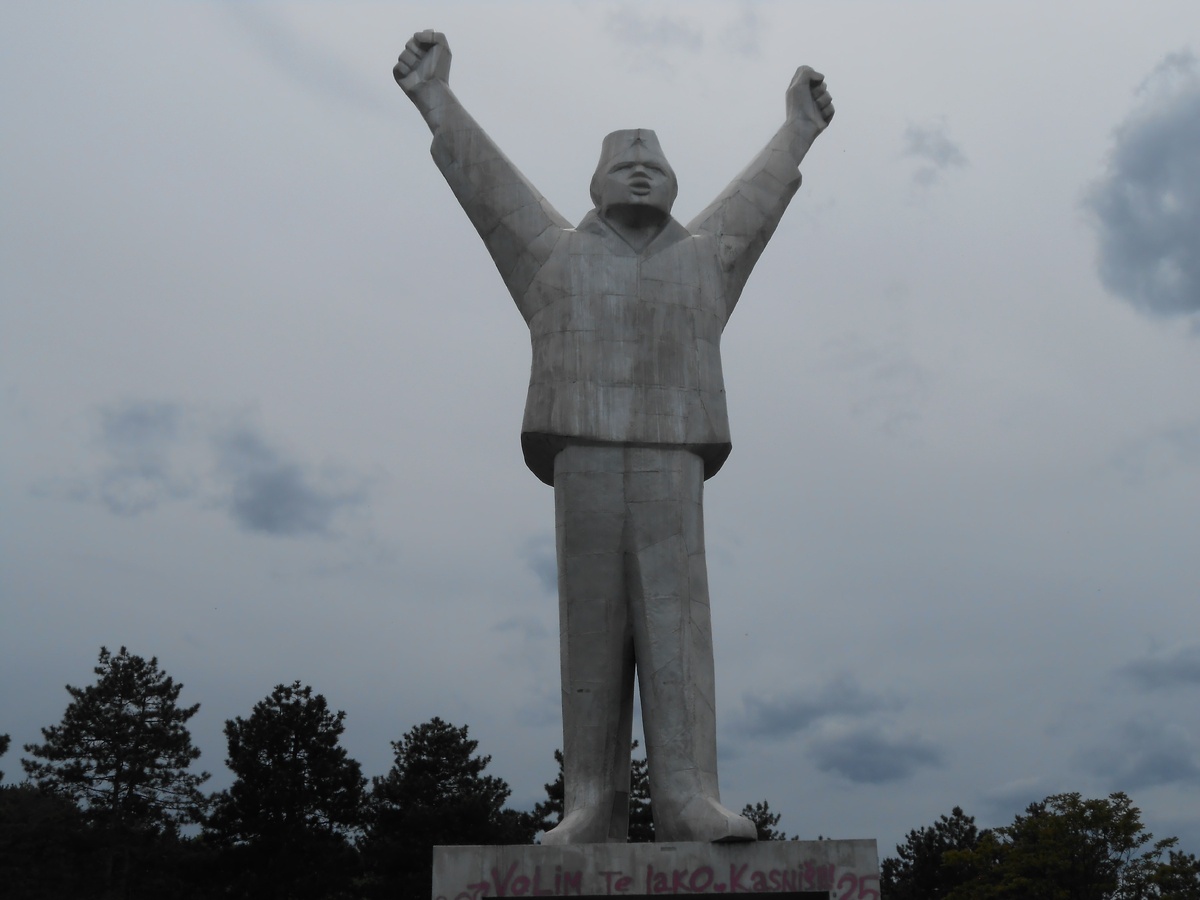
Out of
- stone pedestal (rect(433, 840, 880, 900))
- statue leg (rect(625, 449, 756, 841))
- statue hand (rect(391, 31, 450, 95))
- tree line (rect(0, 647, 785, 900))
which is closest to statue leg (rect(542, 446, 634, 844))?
statue leg (rect(625, 449, 756, 841))

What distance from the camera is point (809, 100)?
1132 cm

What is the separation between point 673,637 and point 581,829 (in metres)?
1.45

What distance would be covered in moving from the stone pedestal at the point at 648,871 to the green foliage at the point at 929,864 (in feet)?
111

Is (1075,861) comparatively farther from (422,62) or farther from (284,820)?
(422,62)

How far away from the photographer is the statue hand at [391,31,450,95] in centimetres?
1073

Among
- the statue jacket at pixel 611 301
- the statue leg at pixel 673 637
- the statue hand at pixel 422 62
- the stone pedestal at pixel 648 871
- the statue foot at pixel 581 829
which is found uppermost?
the statue hand at pixel 422 62

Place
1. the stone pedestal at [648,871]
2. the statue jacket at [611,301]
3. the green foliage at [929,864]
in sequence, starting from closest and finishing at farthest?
the stone pedestal at [648,871]
the statue jacket at [611,301]
the green foliage at [929,864]

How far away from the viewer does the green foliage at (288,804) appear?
2869 centimetres

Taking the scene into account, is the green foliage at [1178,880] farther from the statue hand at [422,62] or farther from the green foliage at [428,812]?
the statue hand at [422,62]

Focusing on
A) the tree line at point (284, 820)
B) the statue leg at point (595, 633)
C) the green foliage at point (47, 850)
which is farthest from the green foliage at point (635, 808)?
the statue leg at point (595, 633)

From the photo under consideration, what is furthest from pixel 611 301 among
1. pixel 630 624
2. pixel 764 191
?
pixel 630 624

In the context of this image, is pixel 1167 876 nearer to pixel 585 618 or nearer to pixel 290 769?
pixel 290 769

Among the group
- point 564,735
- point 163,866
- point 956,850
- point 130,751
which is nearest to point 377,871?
point 163,866

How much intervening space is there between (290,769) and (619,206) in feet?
75.3
